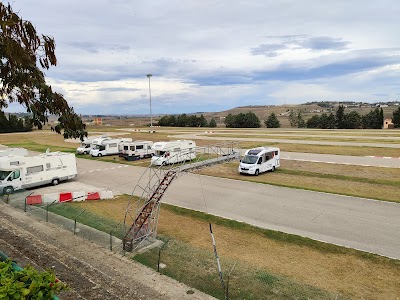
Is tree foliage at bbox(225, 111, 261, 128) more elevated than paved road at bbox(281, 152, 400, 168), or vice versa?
tree foliage at bbox(225, 111, 261, 128)

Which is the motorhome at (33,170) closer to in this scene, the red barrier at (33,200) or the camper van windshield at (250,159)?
the red barrier at (33,200)

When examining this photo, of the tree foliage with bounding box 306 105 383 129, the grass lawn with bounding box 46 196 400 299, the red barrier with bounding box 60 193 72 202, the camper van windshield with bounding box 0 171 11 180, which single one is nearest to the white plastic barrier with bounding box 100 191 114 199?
the red barrier with bounding box 60 193 72 202

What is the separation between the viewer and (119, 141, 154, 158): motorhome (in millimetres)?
40469

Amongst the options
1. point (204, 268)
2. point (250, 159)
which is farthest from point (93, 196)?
point (250, 159)

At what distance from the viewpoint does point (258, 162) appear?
3005cm

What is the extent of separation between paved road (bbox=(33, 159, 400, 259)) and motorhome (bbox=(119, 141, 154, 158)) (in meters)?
10.9

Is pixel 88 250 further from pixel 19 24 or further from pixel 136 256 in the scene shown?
pixel 19 24

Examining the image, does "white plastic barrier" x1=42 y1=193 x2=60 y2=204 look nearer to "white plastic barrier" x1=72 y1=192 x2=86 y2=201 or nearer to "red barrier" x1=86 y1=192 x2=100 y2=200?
"white plastic barrier" x1=72 y1=192 x2=86 y2=201

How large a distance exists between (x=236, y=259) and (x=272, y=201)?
356 inches

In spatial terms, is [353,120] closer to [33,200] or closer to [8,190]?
[8,190]

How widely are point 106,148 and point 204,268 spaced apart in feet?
110

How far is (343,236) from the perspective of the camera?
1606 centimetres

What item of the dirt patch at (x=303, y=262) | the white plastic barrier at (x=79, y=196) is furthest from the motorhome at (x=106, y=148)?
the dirt patch at (x=303, y=262)

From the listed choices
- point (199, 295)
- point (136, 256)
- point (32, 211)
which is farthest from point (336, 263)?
point (32, 211)
